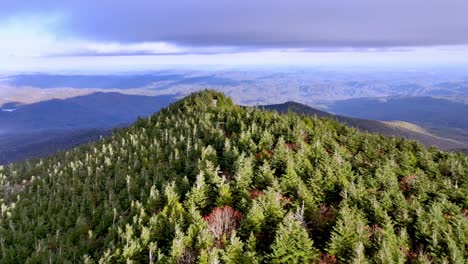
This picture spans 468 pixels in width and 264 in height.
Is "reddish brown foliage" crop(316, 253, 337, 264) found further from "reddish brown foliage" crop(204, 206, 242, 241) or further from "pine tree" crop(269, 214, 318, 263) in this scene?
"reddish brown foliage" crop(204, 206, 242, 241)

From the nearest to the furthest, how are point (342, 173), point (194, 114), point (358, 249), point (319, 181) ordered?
point (358, 249), point (319, 181), point (342, 173), point (194, 114)

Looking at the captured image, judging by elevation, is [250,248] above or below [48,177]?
above

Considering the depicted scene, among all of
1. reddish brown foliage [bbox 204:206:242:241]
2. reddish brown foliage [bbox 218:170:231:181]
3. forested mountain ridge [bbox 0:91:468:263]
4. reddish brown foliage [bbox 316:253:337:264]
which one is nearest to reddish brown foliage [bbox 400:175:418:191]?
forested mountain ridge [bbox 0:91:468:263]

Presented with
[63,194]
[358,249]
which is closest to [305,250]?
[358,249]

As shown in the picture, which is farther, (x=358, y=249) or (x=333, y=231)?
(x=333, y=231)

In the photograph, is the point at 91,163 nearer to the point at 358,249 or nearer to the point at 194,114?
the point at 194,114

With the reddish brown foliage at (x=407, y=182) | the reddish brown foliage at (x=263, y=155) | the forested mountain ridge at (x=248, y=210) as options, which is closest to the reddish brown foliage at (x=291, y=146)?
the forested mountain ridge at (x=248, y=210)

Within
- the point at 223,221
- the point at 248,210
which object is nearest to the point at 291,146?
the point at 248,210
